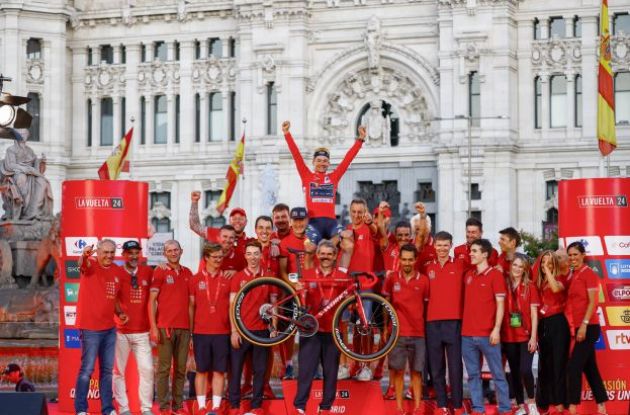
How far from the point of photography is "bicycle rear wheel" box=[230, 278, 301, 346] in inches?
712

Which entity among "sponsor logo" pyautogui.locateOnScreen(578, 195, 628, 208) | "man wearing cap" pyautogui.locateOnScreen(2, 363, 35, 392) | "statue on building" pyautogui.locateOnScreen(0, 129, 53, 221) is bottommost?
"man wearing cap" pyautogui.locateOnScreen(2, 363, 35, 392)

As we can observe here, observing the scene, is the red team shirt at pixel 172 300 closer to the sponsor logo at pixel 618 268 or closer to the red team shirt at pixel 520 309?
the red team shirt at pixel 520 309

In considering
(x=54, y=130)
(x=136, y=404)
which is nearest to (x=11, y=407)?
(x=136, y=404)

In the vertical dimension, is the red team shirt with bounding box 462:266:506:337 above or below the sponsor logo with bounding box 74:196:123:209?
below

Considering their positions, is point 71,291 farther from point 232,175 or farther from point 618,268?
point 232,175

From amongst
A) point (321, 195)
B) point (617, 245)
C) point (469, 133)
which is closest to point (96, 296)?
point (321, 195)

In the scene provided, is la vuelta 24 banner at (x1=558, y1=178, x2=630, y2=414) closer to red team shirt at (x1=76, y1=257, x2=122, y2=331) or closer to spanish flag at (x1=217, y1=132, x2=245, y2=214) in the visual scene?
red team shirt at (x1=76, y1=257, x2=122, y2=331)

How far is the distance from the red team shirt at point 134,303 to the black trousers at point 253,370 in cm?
134

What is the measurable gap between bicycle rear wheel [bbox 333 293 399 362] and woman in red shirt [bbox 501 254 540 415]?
1.66 m

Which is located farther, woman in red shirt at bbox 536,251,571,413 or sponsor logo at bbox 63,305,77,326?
sponsor logo at bbox 63,305,77,326

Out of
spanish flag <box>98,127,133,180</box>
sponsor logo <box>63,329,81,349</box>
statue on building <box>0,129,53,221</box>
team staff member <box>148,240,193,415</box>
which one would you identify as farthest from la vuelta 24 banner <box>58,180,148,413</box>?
spanish flag <box>98,127,133,180</box>

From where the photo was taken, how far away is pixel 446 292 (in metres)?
18.4

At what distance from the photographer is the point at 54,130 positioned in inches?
2562

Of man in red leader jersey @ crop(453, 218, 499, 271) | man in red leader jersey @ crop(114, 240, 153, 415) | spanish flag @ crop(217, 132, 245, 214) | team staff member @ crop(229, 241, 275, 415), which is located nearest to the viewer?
team staff member @ crop(229, 241, 275, 415)
